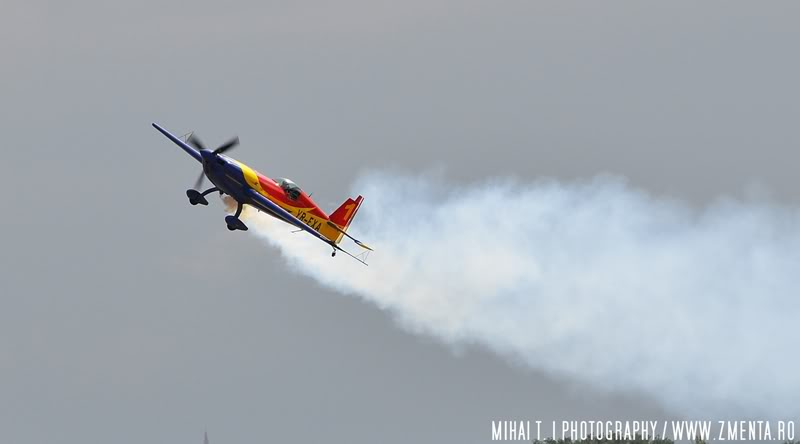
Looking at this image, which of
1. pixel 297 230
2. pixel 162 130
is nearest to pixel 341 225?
pixel 297 230

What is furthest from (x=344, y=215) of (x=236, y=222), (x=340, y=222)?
(x=236, y=222)

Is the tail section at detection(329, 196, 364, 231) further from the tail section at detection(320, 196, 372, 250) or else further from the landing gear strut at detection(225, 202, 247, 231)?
the landing gear strut at detection(225, 202, 247, 231)

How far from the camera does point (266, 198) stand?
161 m

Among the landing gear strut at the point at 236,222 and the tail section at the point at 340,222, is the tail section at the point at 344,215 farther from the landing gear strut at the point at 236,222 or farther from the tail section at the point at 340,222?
the landing gear strut at the point at 236,222

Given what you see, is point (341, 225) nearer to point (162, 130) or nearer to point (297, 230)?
point (297, 230)

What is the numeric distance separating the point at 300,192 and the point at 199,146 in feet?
22.2

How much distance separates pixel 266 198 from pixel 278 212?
3.94 feet

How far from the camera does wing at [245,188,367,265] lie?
160125mm

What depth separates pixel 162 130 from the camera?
16838 cm

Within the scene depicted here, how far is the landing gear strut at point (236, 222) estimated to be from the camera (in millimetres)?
161250

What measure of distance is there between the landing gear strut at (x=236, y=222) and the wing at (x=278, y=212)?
1.14 meters

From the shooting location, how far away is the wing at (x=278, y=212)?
6304 inches

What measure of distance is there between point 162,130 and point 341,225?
13.8 meters

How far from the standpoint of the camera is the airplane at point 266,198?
15925 centimetres
